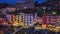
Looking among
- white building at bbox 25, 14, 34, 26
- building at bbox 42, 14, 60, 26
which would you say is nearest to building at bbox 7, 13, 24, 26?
white building at bbox 25, 14, 34, 26

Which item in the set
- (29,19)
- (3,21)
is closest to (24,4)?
(29,19)

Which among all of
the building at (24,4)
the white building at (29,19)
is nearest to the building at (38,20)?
the white building at (29,19)

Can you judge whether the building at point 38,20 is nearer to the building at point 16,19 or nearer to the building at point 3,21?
the building at point 16,19

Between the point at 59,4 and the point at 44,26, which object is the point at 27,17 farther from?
the point at 59,4

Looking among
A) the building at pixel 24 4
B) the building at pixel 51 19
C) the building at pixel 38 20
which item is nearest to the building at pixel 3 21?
the building at pixel 24 4

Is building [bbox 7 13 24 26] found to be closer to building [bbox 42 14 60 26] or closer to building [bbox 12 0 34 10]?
building [bbox 12 0 34 10]

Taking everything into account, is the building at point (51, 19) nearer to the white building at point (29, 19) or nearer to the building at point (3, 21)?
the white building at point (29, 19)

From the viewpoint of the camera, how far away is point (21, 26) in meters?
2.11

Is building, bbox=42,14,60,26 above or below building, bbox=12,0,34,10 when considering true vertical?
below

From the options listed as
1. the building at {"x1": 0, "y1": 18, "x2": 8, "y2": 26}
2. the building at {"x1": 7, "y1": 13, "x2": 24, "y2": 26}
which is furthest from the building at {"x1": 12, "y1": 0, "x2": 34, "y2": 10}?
the building at {"x1": 0, "y1": 18, "x2": 8, "y2": 26}

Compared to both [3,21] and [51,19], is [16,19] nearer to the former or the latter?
[3,21]

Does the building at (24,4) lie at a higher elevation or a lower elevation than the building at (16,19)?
higher

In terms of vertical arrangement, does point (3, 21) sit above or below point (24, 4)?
below

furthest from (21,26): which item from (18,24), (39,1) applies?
(39,1)
